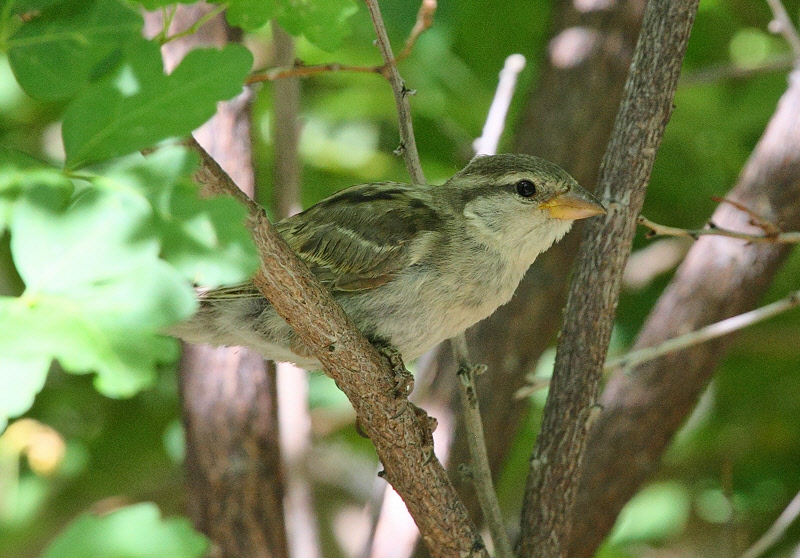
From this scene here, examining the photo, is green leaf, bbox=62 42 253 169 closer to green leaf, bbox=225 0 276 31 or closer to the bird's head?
green leaf, bbox=225 0 276 31

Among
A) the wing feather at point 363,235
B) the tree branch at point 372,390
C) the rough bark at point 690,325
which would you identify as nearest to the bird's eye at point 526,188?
the wing feather at point 363,235

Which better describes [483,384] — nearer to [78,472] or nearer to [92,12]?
[78,472]

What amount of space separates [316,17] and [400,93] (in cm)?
58

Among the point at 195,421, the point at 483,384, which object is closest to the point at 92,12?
the point at 195,421

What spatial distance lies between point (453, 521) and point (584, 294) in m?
0.75

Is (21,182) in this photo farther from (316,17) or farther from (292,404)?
(292,404)

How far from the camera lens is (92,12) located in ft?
4.57

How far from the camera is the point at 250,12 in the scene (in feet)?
6.19

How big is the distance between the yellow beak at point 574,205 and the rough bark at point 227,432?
1297 mm

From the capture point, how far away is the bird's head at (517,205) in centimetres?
293

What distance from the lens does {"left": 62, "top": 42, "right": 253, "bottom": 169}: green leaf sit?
125cm

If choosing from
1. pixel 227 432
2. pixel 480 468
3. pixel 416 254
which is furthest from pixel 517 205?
pixel 227 432

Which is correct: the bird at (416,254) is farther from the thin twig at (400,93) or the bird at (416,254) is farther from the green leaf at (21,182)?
the green leaf at (21,182)

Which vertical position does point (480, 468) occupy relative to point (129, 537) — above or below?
above
